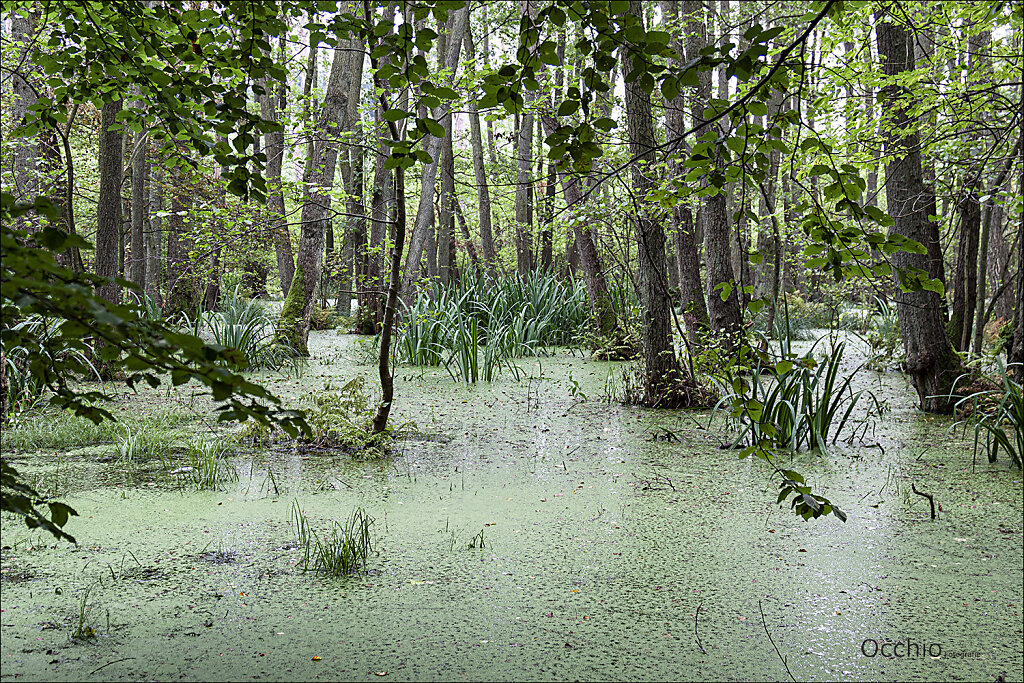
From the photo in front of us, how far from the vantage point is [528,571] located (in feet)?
7.14

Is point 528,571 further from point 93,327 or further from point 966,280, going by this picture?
point 966,280

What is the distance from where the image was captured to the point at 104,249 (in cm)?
483

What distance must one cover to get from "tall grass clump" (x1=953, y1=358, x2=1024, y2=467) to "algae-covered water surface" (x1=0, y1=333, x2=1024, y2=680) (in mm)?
106

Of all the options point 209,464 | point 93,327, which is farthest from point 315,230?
point 93,327

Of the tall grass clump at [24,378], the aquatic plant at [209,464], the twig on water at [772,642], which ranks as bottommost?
the twig on water at [772,642]

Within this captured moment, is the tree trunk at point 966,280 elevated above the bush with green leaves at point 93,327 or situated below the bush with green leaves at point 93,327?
above

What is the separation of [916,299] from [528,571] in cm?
326

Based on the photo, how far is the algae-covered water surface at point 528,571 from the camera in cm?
168

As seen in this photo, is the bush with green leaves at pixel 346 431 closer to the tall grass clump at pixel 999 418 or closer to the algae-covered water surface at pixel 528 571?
the algae-covered water surface at pixel 528 571

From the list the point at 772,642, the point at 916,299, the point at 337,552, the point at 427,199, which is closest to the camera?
the point at 772,642

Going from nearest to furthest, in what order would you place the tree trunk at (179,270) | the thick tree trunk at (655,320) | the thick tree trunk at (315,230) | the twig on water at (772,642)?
the twig on water at (772,642)
the thick tree trunk at (655,320)
the thick tree trunk at (315,230)
the tree trunk at (179,270)

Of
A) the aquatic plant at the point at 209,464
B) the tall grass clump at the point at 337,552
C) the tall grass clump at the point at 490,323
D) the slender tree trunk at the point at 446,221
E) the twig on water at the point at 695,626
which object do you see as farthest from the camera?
the slender tree trunk at the point at 446,221

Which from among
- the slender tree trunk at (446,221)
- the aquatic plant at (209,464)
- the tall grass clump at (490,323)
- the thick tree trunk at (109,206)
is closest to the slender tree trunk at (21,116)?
the thick tree trunk at (109,206)

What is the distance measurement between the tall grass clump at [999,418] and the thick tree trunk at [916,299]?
200 millimetres
